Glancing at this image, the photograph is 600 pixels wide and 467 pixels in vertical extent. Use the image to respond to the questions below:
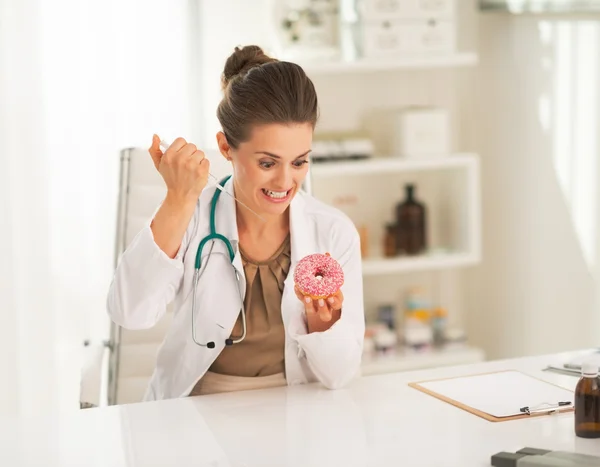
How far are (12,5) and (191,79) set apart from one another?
0.61 metres

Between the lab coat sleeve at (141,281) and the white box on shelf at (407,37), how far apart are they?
154cm

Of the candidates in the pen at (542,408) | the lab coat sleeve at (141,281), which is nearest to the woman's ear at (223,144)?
the lab coat sleeve at (141,281)

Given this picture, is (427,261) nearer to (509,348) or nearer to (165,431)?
(509,348)

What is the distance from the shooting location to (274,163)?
1.85 metres

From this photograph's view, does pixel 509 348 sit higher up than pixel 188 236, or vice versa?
pixel 188 236

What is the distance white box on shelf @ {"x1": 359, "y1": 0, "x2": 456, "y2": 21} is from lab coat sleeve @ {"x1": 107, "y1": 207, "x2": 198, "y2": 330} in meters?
1.56

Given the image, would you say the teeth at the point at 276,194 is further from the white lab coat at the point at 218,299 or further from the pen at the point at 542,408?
the pen at the point at 542,408

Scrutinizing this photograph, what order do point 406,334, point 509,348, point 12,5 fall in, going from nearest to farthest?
point 12,5 → point 406,334 → point 509,348

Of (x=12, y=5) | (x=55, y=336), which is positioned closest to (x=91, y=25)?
(x=12, y=5)

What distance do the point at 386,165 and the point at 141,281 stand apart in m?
1.52

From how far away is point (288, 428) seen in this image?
1582mm

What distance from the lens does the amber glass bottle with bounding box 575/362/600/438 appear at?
1484 mm

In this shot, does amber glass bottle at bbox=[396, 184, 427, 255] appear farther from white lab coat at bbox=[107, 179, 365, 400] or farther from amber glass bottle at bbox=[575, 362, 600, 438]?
amber glass bottle at bbox=[575, 362, 600, 438]

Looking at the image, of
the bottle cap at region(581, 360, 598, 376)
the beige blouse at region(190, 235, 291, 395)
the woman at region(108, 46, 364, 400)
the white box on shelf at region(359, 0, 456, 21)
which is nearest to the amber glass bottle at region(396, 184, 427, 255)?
the white box on shelf at region(359, 0, 456, 21)
